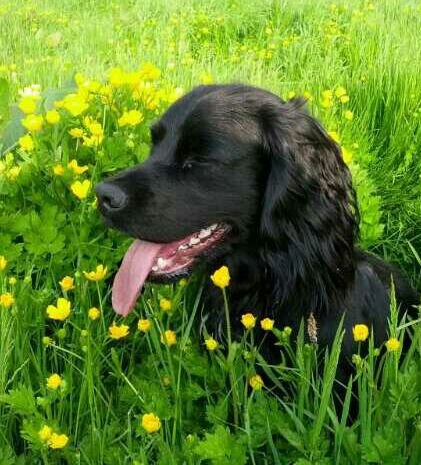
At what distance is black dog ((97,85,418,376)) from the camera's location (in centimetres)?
209

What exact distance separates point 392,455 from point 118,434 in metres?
0.81

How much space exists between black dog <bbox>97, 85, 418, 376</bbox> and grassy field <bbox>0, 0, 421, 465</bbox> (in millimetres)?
135

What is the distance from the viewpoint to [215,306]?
2381 mm

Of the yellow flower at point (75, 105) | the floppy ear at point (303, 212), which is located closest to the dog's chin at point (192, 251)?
the floppy ear at point (303, 212)

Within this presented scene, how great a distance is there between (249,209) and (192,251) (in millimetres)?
247

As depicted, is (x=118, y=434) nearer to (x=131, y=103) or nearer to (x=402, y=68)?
(x=131, y=103)

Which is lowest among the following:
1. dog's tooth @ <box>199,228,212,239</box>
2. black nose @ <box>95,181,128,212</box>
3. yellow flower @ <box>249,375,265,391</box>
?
yellow flower @ <box>249,375,265,391</box>

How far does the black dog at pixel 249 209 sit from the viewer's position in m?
2.09

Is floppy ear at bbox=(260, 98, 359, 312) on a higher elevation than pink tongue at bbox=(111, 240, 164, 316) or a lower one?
higher

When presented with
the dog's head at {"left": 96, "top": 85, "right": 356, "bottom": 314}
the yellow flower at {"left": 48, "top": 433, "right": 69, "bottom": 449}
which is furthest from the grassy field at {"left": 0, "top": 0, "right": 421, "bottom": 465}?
the dog's head at {"left": 96, "top": 85, "right": 356, "bottom": 314}

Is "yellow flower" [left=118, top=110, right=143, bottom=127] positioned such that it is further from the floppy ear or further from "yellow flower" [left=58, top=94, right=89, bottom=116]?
the floppy ear

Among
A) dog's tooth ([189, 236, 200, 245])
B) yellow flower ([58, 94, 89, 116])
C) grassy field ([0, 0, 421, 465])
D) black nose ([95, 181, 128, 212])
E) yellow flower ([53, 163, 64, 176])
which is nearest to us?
grassy field ([0, 0, 421, 465])

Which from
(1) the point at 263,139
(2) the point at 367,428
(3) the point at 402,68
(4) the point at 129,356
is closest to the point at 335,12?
(3) the point at 402,68

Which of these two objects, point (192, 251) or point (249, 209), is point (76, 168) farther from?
point (249, 209)
